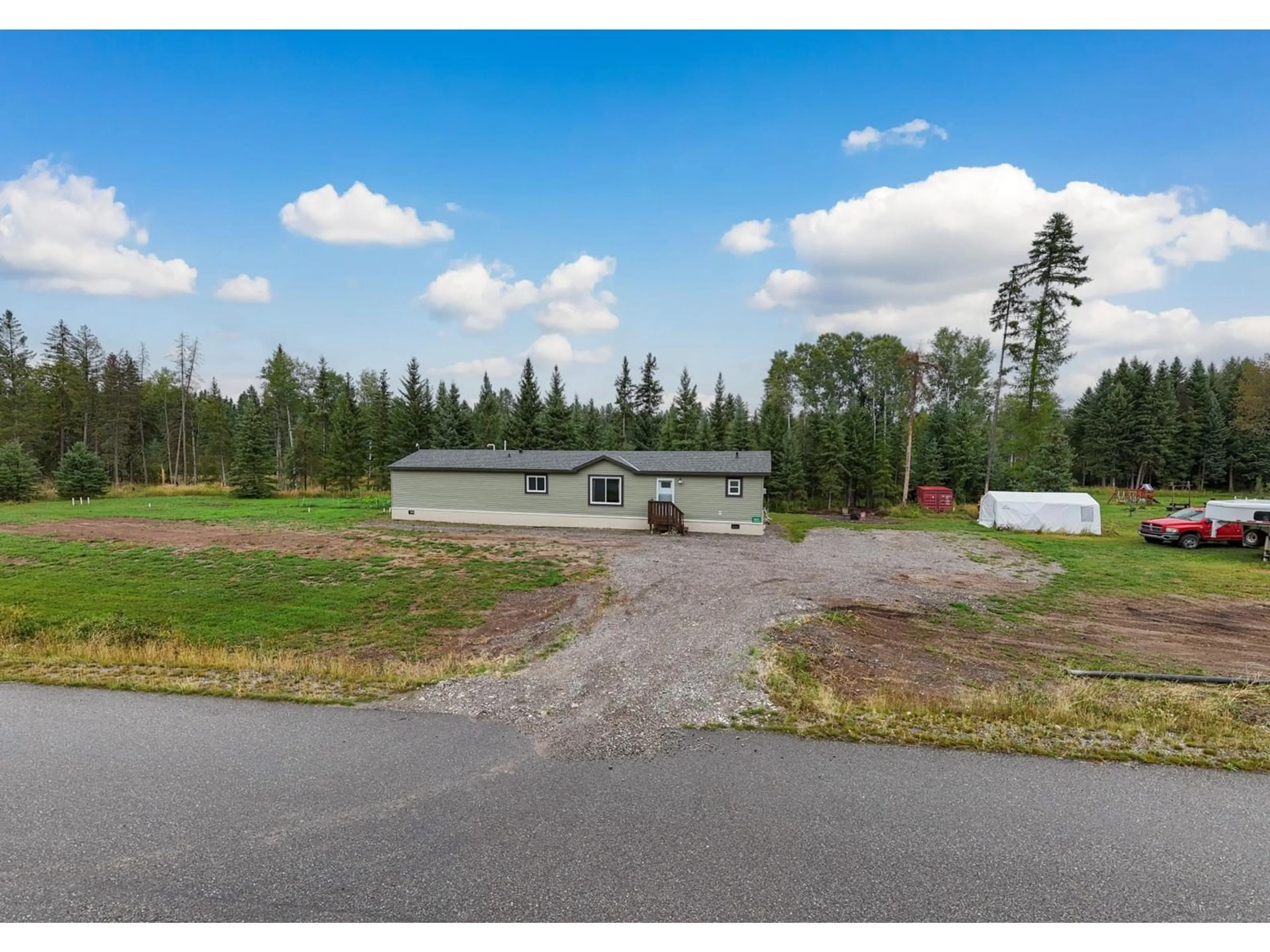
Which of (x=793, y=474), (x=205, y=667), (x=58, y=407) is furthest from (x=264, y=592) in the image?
(x=58, y=407)

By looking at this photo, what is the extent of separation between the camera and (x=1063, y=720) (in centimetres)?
482

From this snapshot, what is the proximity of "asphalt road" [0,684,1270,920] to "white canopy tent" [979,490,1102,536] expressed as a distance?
20882 millimetres

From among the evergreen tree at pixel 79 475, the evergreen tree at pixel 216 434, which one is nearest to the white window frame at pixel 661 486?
the evergreen tree at pixel 79 475

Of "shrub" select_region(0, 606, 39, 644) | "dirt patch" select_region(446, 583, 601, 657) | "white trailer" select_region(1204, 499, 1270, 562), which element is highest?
"white trailer" select_region(1204, 499, 1270, 562)

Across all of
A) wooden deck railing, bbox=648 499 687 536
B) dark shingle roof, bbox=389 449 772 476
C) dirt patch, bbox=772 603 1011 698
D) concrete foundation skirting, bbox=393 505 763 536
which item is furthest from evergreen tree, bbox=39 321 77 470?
dirt patch, bbox=772 603 1011 698

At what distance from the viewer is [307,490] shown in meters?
36.8

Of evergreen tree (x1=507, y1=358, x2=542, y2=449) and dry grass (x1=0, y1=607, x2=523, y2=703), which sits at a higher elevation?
evergreen tree (x1=507, y1=358, x2=542, y2=449)

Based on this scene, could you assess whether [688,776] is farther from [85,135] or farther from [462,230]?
[462,230]

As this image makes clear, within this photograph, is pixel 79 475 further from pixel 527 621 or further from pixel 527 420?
pixel 527 621

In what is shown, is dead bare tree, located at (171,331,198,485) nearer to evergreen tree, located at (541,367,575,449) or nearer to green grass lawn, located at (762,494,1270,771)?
evergreen tree, located at (541,367,575,449)

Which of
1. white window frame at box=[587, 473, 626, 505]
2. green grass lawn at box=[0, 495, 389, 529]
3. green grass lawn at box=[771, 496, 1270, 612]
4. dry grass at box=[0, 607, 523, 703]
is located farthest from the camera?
green grass lawn at box=[0, 495, 389, 529]

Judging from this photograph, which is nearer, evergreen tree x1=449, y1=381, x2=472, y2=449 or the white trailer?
the white trailer

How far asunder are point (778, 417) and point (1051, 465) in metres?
15.4

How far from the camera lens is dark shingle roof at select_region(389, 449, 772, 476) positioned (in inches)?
784
